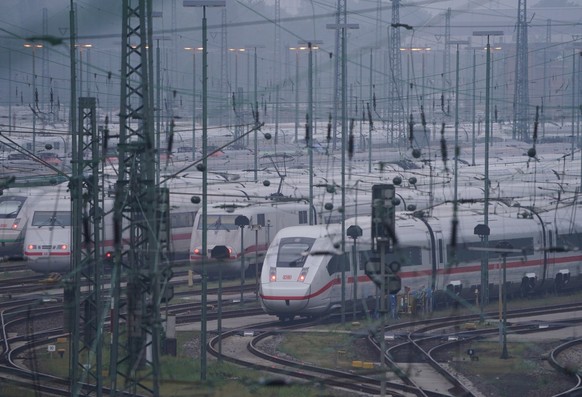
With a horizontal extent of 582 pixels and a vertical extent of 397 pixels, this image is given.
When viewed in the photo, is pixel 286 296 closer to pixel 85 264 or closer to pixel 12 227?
pixel 85 264

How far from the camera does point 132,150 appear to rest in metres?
8.57

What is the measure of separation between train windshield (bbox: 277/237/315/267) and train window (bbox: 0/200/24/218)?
337 inches

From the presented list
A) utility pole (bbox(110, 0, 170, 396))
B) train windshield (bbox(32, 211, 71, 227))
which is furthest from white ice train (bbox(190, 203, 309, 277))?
utility pole (bbox(110, 0, 170, 396))

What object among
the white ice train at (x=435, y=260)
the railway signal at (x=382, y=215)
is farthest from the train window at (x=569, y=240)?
the railway signal at (x=382, y=215)

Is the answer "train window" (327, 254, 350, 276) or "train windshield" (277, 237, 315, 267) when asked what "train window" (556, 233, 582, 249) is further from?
"train windshield" (277, 237, 315, 267)

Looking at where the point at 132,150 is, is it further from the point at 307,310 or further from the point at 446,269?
the point at 446,269

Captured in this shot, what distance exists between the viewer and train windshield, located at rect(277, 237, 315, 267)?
15531mm

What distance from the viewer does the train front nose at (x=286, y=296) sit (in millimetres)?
15297

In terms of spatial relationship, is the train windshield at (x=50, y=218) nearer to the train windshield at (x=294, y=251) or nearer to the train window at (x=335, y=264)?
the train windshield at (x=294, y=251)

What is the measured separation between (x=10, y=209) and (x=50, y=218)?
9.49 feet

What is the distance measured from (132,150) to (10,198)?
600 inches

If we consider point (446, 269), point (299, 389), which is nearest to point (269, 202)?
point (446, 269)

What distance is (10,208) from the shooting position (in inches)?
883

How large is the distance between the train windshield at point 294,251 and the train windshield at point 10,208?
28.0 feet
